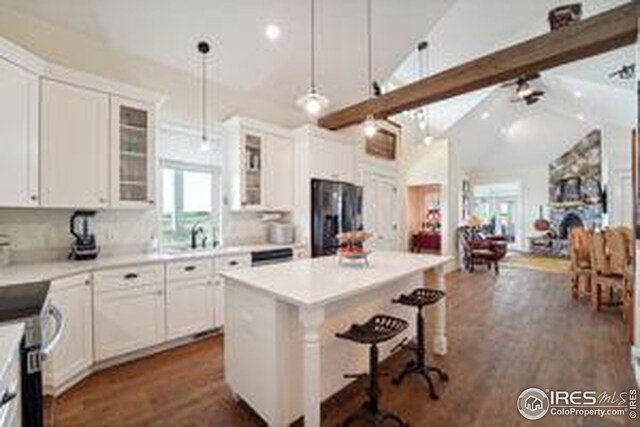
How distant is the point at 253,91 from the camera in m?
4.08

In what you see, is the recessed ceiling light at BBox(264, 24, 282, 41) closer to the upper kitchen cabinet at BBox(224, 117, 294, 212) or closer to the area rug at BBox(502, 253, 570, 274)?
the upper kitchen cabinet at BBox(224, 117, 294, 212)

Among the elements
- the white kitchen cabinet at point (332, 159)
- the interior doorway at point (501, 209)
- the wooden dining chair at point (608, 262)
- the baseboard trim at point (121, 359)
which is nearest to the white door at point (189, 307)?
the baseboard trim at point (121, 359)

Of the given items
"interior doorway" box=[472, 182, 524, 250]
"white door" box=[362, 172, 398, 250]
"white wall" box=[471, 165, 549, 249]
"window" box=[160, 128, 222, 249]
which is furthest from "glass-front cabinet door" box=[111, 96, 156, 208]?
"white wall" box=[471, 165, 549, 249]

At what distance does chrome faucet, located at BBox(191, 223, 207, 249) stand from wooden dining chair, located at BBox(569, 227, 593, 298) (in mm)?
5306

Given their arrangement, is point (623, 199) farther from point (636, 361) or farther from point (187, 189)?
point (187, 189)

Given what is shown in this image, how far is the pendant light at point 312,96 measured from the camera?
233 cm

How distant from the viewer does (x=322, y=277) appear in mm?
1960

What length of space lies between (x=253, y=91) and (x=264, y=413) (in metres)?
3.74

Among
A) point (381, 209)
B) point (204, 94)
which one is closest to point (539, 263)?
point (381, 209)

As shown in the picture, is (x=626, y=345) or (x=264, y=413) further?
(x=626, y=345)

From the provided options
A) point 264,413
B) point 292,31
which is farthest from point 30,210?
point 292,31

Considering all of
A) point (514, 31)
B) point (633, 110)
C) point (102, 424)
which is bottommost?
point (102, 424)

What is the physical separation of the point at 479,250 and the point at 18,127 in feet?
25.5

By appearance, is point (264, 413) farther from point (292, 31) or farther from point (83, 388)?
point (292, 31)
